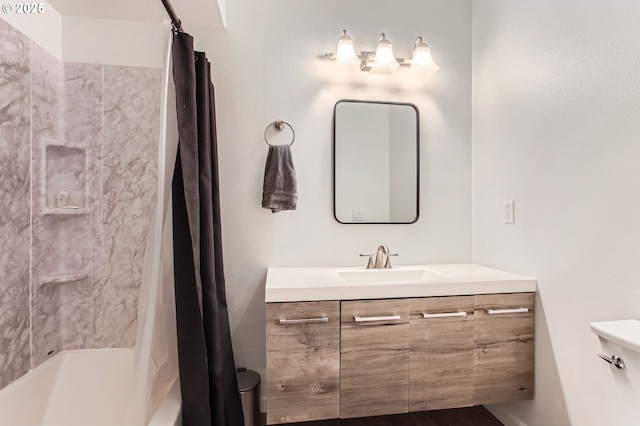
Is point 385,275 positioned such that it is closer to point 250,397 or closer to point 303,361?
point 303,361

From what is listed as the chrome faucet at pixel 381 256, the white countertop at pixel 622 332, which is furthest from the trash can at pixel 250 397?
the white countertop at pixel 622 332

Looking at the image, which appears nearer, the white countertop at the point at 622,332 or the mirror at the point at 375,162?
the white countertop at the point at 622,332

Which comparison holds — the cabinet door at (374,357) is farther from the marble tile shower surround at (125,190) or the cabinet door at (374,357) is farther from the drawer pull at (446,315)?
the marble tile shower surround at (125,190)

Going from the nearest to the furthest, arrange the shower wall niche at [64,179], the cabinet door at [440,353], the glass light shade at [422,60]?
the cabinet door at [440,353], the shower wall niche at [64,179], the glass light shade at [422,60]

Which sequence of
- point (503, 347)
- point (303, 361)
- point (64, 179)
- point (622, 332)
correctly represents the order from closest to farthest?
point (622, 332) < point (303, 361) < point (503, 347) < point (64, 179)

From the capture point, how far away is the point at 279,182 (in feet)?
6.15

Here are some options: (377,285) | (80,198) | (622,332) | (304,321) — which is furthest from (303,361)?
(80,198)

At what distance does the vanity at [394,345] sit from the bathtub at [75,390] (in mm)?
501

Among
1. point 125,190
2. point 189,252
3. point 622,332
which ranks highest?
point 125,190

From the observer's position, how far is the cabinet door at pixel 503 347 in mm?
1561

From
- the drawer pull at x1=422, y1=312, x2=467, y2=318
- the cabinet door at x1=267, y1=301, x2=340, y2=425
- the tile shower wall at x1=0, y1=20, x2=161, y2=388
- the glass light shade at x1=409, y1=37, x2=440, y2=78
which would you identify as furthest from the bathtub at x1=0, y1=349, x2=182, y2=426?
the glass light shade at x1=409, y1=37, x2=440, y2=78

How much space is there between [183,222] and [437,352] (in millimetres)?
1241

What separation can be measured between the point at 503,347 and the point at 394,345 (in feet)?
1.81

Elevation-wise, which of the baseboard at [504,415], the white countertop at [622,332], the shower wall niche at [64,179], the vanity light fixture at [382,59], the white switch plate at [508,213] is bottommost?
the baseboard at [504,415]
